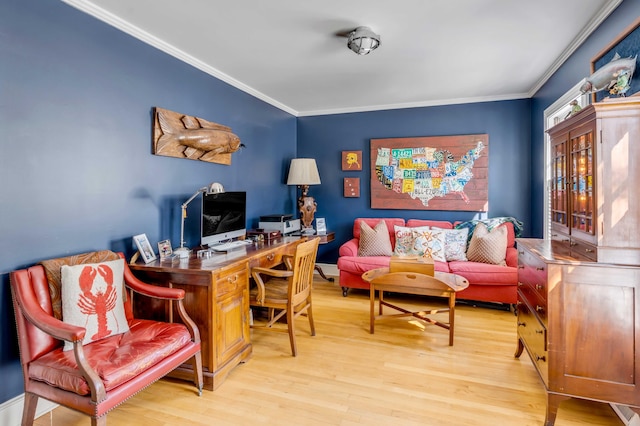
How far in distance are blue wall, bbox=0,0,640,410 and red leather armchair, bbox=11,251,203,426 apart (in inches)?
8.4

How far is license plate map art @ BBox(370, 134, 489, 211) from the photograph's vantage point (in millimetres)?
4457

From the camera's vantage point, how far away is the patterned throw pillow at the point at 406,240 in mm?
4148

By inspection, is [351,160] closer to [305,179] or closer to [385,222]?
[305,179]

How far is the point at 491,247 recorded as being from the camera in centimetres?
376

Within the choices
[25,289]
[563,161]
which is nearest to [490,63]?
[563,161]

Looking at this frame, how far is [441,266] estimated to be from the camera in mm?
3791

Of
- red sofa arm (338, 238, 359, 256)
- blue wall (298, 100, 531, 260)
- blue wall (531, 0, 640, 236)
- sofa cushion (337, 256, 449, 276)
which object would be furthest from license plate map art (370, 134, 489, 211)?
sofa cushion (337, 256, 449, 276)

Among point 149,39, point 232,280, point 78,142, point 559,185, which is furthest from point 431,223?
point 78,142

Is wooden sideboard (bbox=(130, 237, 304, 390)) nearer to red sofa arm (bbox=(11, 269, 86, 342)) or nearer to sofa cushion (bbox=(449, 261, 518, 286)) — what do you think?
red sofa arm (bbox=(11, 269, 86, 342))

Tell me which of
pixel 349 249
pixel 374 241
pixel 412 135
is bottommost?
pixel 349 249

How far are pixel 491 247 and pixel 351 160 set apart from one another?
2.28 meters

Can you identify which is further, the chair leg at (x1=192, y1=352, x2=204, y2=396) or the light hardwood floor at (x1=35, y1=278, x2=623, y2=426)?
the chair leg at (x1=192, y1=352, x2=204, y2=396)

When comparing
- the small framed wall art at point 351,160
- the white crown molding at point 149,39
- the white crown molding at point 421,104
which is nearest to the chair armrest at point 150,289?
the white crown molding at point 149,39

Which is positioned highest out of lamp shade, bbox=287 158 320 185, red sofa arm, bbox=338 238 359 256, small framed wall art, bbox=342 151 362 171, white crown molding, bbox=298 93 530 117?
white crown molding, bbox=298 93 530 117
